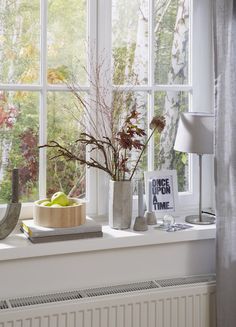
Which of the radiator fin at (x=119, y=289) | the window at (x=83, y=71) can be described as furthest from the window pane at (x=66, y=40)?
the radiator fin at (x=119, y=289)

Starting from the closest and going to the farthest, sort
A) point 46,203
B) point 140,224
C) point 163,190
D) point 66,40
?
point 46,203
point 140,224
point 66,40
point 163,190

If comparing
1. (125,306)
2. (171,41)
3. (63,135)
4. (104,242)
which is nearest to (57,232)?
(104,242)

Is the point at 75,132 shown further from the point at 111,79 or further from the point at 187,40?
the point at 187,40

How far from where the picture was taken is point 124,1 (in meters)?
2.54

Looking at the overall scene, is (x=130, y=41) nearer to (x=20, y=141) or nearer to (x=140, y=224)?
(x=20, y=141)

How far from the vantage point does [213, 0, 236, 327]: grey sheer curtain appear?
7.59 ft

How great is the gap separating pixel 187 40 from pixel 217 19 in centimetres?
40

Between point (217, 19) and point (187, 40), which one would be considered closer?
point (217, 19)

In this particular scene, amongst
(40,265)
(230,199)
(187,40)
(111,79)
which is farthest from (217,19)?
(40,265)

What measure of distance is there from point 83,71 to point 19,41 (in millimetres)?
331

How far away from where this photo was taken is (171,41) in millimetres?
2664

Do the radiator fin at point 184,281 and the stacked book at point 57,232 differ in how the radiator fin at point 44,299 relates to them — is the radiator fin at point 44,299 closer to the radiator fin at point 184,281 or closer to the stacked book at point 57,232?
the stacked book at point 57,232

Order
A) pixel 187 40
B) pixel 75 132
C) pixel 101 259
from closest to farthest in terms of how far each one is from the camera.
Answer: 1. pixel 101 259
2. pixel 75 132
3. pixel 187 40

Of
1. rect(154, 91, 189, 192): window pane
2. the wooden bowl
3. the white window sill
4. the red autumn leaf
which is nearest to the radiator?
the white window sill
